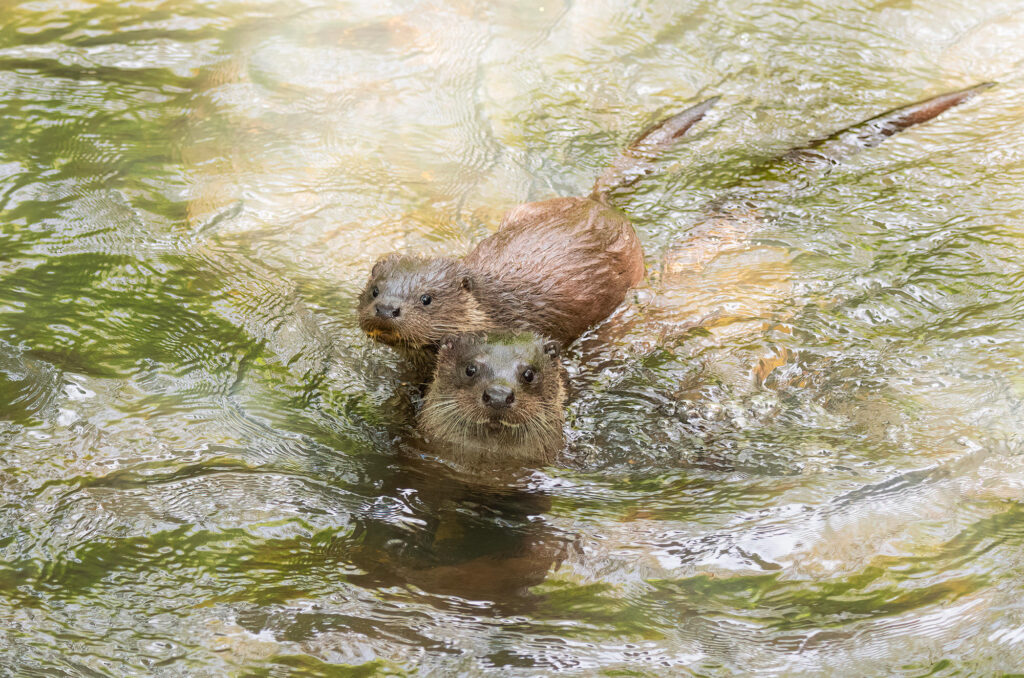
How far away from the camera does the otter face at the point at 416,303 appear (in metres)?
3.70

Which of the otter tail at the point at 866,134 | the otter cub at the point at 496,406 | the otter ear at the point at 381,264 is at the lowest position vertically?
the otter cub at the point at 496,406

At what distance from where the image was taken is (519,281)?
13.1ft

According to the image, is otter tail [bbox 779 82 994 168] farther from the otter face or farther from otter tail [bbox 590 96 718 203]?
the otter face

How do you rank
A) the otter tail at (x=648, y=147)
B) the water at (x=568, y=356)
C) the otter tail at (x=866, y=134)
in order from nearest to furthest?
the water at (x=568, y=356), the otter tail at (x=648, y=147), the otter tail at (x=866, y=134)

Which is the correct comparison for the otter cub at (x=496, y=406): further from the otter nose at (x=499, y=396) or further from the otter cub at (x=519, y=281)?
the otter cub at (x=519, y=281)

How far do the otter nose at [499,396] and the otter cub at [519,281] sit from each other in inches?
21.4

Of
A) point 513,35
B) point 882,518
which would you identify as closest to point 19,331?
point 882,518

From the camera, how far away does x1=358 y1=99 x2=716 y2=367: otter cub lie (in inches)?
148

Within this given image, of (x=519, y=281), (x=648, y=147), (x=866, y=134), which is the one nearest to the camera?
(x=519, y=281)

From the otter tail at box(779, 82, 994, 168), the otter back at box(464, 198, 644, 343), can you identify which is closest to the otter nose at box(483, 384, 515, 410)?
the otter back at box(464, 198, 644, 343)

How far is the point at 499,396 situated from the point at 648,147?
2.16 metres

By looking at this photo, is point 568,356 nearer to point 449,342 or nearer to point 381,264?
point 449,342

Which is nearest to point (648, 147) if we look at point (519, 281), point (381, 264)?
point (519, 281)

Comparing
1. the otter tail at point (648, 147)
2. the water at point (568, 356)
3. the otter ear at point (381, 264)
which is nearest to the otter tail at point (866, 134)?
the water at point (568, 356)
